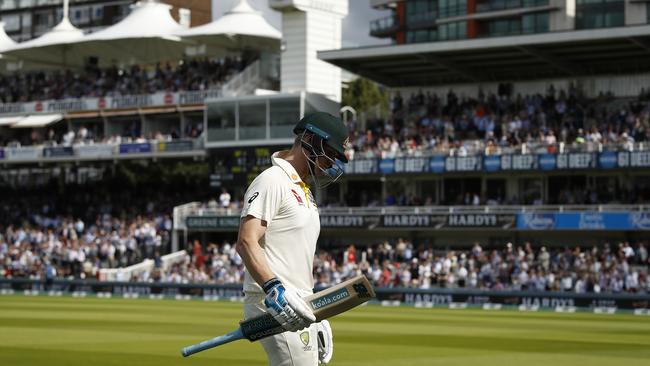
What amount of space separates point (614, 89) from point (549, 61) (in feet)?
9.83

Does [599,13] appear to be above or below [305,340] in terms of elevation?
above

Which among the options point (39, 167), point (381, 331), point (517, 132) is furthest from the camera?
point (39, 167)

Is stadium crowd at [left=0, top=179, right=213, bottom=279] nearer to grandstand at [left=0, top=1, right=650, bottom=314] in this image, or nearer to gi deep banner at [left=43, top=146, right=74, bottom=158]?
grandstand at [left=0, top=1, right=650, bottom=314]

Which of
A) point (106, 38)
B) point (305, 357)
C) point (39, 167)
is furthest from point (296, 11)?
point (305, 357)

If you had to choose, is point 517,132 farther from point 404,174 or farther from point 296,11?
point 296,11

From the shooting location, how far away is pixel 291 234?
20.5 ft

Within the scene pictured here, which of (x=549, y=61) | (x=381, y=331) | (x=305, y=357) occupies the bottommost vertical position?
(x=381, y=331)

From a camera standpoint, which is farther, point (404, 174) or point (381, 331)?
point (404, 174)

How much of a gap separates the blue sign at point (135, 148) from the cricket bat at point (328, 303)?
152 ft

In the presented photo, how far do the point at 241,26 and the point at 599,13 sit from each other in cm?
1702

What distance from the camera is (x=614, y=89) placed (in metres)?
44.7

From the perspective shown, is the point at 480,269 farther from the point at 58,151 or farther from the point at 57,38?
the point at 57,38

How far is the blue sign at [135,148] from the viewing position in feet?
169

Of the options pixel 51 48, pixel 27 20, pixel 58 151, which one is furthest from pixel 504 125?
pixel 27 20
